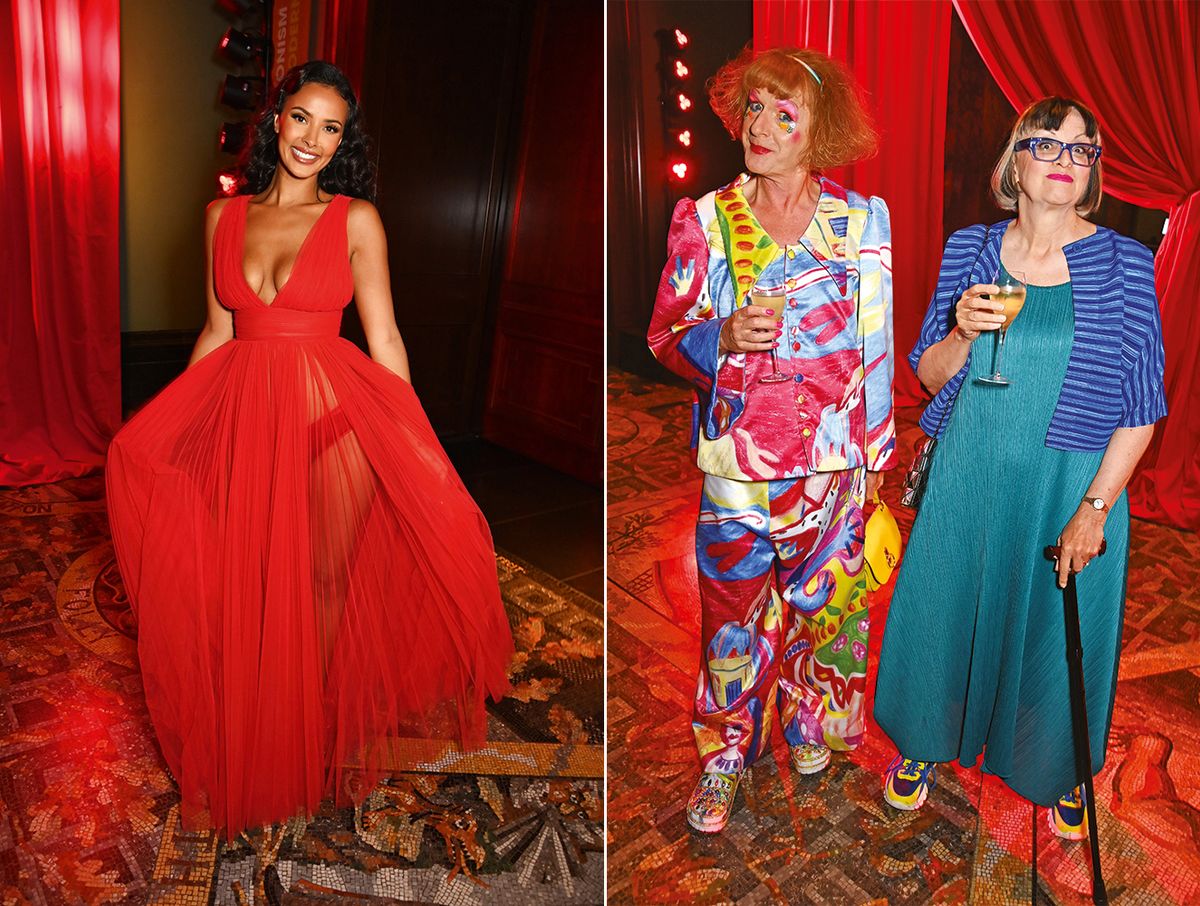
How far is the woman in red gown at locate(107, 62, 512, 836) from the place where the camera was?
7.13 ft

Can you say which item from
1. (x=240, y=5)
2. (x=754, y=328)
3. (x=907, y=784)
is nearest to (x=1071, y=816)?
(x=907, y=784)

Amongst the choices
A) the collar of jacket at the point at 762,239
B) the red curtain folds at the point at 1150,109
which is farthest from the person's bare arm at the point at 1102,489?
the red curtain folds at the point at 1150,109

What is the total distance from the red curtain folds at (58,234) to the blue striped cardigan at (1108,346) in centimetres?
468

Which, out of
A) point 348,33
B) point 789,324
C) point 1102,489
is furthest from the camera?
point 348,33

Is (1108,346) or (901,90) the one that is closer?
(1108,346)

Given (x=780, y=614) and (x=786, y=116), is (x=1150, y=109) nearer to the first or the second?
(x=786, y=116)

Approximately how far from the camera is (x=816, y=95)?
192 centimetres

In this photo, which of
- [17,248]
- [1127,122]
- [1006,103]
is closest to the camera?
[1127,122]

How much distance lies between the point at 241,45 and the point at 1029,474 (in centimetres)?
506

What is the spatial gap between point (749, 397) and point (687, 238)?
1.20 feet

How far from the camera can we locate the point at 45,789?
94.6 inches

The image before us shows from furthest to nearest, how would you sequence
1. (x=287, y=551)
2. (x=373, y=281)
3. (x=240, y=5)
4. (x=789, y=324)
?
(x=240, y=5) → (x=373, y=281) → (x=287, y=551) → (x=789, y=324)

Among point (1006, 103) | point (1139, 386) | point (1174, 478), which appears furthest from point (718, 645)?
point (1006, 103)

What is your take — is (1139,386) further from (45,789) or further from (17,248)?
(17,248)
